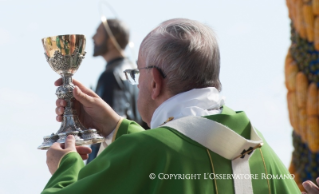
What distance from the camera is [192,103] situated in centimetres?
331

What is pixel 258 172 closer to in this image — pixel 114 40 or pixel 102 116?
Result: pixel 102 116

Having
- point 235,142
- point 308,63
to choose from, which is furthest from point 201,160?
point 308,63

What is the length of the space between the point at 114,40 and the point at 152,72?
4.10m

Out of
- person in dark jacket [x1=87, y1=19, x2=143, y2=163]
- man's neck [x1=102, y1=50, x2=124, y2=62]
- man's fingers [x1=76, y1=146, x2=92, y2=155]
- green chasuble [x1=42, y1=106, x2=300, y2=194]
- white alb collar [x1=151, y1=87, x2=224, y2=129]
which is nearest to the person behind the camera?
green chasuble [x1=42, y1=106, x2=300, y2=194]

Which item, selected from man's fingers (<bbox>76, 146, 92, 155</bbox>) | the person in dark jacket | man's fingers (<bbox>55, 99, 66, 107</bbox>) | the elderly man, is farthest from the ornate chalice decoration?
the person in dark jacket

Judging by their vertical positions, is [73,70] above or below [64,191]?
above

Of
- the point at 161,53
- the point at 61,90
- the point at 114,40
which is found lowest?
the point at 114,40

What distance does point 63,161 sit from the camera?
3.33m

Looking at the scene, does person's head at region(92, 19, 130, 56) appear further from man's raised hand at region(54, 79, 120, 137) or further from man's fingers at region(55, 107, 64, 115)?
man's fingers at region(55, 107, 64, 115)

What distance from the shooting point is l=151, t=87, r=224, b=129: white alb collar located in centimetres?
331

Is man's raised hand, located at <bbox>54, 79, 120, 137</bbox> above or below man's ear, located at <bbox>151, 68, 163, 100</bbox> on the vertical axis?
below

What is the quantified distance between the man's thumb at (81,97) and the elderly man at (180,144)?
1.08 feet

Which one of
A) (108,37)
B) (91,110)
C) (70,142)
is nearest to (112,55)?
(108,37)

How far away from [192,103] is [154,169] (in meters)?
0.35
